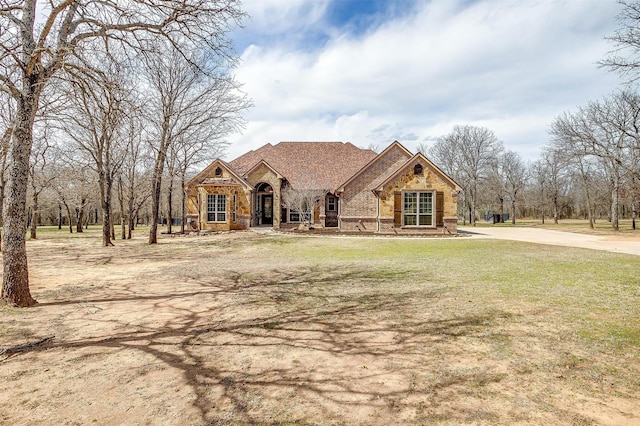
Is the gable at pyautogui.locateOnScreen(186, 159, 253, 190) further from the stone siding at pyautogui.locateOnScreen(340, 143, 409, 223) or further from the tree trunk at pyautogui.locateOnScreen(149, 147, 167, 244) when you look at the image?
the stone siding at pyautogui.locateOnScreen(340, 143, 409, 223)

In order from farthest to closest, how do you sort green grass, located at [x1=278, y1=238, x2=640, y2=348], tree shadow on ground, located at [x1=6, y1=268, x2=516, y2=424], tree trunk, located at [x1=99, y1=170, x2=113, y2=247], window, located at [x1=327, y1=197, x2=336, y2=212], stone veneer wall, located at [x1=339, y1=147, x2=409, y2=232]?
window, located at [x1=327, y1=197, x2=336, y2=212] < stone veneer wall, located at [x1=339, y1=147, x2=409, y2=232] < tree trunk, located at [x1=99, y1=170, x2=113, y2=247] < green grass, located at [x1=278, y1=238, x2=640, y2=348] < tree shadow on ground, located at [x1=6, y1=268, x2=516, y2=424]

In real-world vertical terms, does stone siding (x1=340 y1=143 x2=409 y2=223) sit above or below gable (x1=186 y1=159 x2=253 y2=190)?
below

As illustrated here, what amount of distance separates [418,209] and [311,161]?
11988 mm

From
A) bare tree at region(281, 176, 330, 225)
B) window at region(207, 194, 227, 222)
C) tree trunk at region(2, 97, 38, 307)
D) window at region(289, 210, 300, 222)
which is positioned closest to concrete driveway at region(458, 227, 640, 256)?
bare tree at region(281, 176, 330, 225)

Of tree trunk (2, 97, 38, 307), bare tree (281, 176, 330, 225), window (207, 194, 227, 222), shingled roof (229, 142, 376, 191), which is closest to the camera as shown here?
tree trunk (2, 97, 38, 307)

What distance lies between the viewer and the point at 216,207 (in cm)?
2814

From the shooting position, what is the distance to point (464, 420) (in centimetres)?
301

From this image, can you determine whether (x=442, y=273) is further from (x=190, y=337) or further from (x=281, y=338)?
(x=190, y=337)

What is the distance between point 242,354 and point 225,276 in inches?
230

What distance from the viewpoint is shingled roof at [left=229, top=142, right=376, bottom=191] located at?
1187 inches

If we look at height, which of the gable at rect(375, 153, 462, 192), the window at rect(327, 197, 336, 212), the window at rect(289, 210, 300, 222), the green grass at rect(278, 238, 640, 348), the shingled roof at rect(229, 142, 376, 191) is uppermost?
the shingled roof at rect(229, 142, 376, 191)

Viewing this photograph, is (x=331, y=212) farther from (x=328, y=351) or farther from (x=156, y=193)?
(x=328, y=351)

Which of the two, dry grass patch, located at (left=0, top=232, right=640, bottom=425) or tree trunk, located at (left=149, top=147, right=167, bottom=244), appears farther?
tree trunk, located at (left=149, top=147, right=167, bottom=244)

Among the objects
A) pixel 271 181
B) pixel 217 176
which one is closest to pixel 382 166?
pixel 271 181
